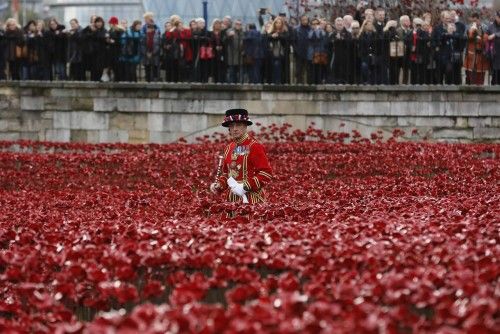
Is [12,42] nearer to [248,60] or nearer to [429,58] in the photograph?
[248,60]

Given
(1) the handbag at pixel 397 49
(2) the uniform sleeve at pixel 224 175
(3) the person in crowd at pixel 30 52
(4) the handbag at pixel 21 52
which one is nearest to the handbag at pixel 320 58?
(1) the handbag at pixel 397 49

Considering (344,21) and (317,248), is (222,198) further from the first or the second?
(344,21)

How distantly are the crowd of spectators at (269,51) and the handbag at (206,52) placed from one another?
17 mm

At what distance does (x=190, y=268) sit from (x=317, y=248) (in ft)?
2.33

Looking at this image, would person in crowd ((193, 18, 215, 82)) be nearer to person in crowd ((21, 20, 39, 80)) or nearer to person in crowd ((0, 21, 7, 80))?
person in crowd ((21, 20, 39, 80))

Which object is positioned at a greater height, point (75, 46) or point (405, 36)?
point (405, 36)

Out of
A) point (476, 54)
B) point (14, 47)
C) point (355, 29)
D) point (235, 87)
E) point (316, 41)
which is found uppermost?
point (355, 29)

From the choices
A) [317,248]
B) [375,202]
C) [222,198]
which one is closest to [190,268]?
[317,248]

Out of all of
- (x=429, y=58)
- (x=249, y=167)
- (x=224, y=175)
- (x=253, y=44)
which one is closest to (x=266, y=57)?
(x=253, y=44)

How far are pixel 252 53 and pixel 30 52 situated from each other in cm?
400

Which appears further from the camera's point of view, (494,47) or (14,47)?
(14,47)

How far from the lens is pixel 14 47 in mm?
22484

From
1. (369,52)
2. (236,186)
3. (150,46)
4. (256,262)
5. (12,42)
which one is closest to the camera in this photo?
(256,262)

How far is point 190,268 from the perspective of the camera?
7039mm
